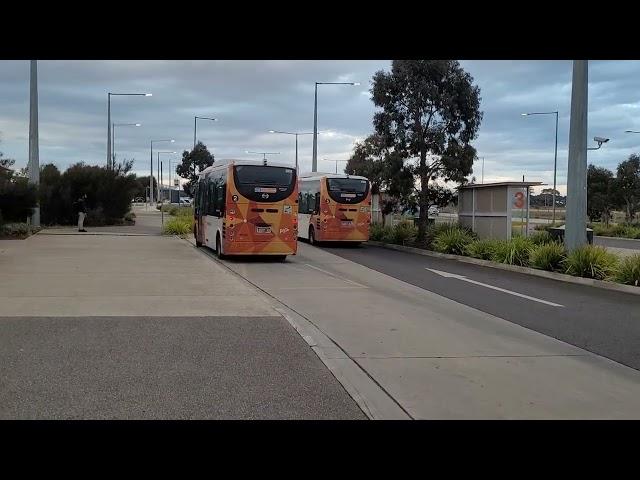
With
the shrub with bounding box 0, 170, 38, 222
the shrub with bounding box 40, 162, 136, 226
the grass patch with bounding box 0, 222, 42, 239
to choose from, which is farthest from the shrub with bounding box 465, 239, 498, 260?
the shrub with bounding box 40, 162, 136, 226

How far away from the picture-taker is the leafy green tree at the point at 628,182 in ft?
135

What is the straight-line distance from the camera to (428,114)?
25484 mm

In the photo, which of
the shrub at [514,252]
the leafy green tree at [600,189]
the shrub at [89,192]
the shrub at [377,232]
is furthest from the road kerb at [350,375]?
the leafy green tree at [600,189]

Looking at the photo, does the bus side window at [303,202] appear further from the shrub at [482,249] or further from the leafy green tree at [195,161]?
the leafy green tree at [195,161]

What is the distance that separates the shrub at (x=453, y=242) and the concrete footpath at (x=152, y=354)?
1095 centimetres

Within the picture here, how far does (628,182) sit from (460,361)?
3946 cm

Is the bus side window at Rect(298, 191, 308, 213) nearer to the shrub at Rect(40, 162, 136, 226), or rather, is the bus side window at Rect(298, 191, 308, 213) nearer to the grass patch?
the shrub at Rect(40, 162, 136, 226)

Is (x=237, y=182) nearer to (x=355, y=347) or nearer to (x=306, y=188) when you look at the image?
(x=306, y=188)

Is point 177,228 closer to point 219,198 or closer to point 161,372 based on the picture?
point 219,198

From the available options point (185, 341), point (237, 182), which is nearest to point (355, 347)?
point (185, 341)
